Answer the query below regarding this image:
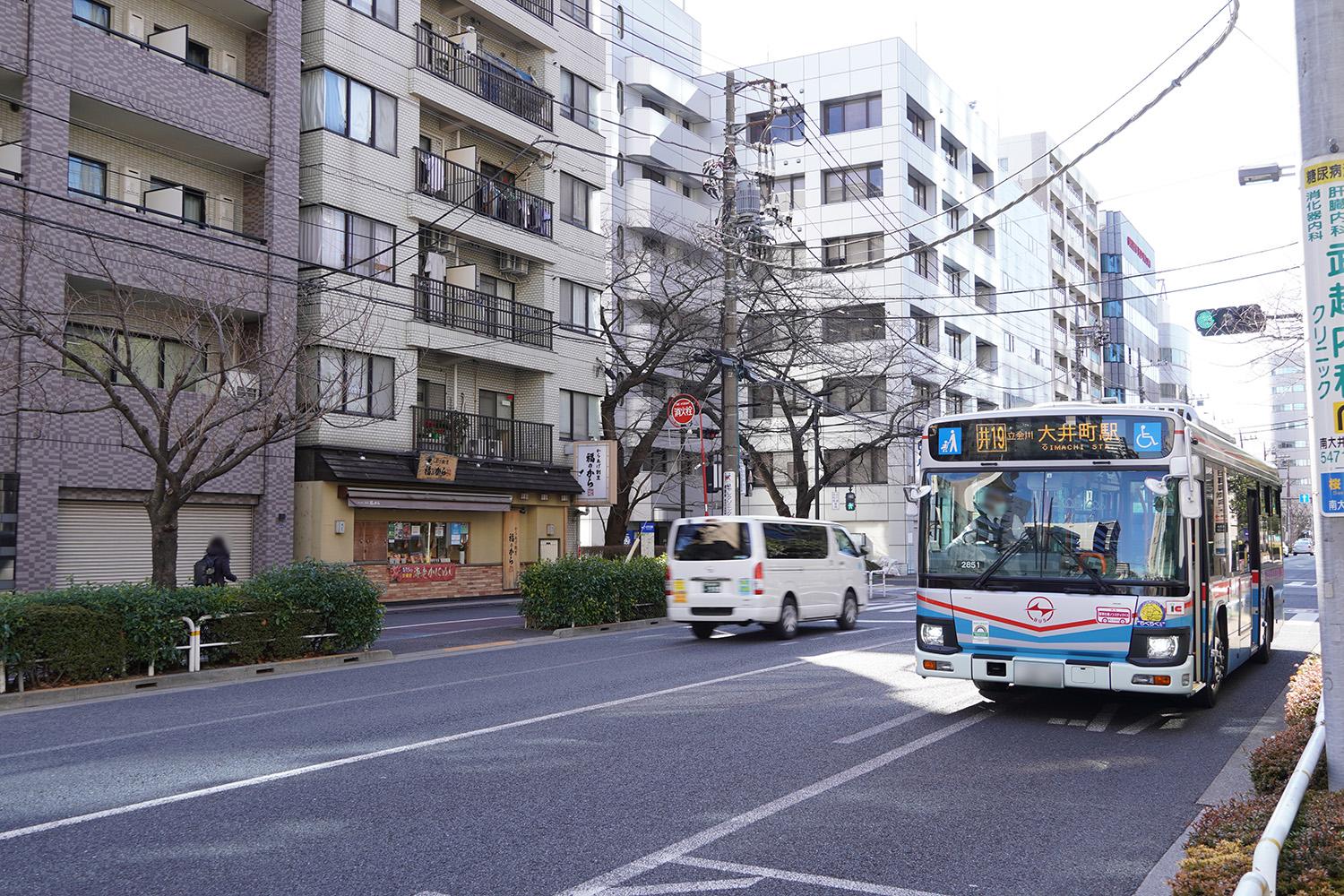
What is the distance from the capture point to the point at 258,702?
38.3 feet

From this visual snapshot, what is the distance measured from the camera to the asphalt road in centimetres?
544

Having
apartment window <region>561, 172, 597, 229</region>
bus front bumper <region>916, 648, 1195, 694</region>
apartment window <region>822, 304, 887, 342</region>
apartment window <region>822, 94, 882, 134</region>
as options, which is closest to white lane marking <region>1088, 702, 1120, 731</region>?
bus front bumper <region>916, 648, 1195, 694</region>

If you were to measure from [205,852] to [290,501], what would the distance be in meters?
21.1

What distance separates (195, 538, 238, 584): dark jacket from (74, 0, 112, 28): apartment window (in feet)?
35.5

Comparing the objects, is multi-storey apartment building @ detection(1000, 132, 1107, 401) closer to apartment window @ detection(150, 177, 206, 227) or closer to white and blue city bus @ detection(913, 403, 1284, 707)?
apartment window @ detection(150, 177, 206, 227)

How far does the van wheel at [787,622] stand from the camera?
18047mm

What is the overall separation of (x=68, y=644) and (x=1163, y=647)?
37.0 feet

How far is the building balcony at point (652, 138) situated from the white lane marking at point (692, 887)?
133ft

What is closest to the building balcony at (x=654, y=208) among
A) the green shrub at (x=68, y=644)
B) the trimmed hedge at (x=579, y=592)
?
the trimmed hedge at (x=579, y=592)

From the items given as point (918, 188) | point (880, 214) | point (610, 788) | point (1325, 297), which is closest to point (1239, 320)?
point (1325, 297)

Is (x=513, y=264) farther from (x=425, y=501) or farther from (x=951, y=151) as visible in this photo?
(x=951, y=151)

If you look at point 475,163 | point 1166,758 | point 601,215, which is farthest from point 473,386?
point 1166,758

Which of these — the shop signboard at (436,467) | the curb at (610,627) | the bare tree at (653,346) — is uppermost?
the bare tree at (653,346)

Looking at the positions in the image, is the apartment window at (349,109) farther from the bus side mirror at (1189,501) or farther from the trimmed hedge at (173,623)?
the bus side mirror at (1189,501)
